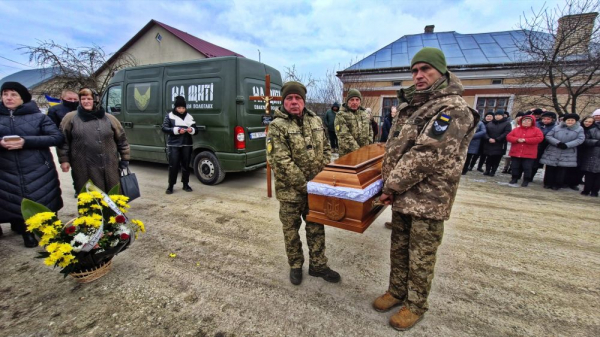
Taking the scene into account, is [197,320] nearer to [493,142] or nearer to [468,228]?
[468,228]

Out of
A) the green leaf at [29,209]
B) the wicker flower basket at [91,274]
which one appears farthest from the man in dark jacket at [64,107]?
the wicker flower basket at [91,274]

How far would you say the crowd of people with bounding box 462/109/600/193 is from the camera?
15.2 ft

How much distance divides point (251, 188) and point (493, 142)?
5.86 m

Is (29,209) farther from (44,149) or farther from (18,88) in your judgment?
(18,88)

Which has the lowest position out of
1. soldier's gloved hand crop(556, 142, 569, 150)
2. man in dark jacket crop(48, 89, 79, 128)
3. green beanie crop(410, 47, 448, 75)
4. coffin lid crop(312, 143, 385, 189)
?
coffin lid crop(312, 143, 385, 189)

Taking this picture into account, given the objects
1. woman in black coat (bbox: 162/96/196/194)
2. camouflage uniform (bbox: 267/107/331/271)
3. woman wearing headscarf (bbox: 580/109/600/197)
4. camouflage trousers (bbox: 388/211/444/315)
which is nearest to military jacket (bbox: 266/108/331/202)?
camouflage uniform (bbox: 267/107/331/271)

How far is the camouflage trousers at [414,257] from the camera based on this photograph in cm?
157

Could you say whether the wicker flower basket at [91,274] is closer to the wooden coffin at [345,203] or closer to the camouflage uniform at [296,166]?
the camouflage uniform at [296,166]

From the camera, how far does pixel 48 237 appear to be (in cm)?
184

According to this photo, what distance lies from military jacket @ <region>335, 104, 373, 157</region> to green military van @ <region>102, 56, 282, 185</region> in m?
1.32

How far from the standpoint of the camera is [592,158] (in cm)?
457

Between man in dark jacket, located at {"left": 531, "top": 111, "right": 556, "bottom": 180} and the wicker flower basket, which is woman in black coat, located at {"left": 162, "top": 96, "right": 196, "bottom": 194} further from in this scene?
man in dark jacket, located at {"left": 531, "top": 111, "right": 556, "bottom": 180}

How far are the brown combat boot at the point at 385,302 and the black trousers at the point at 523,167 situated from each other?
17.8ft

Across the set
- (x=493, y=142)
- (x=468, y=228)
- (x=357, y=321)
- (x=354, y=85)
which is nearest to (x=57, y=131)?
(x=357, y=321)
